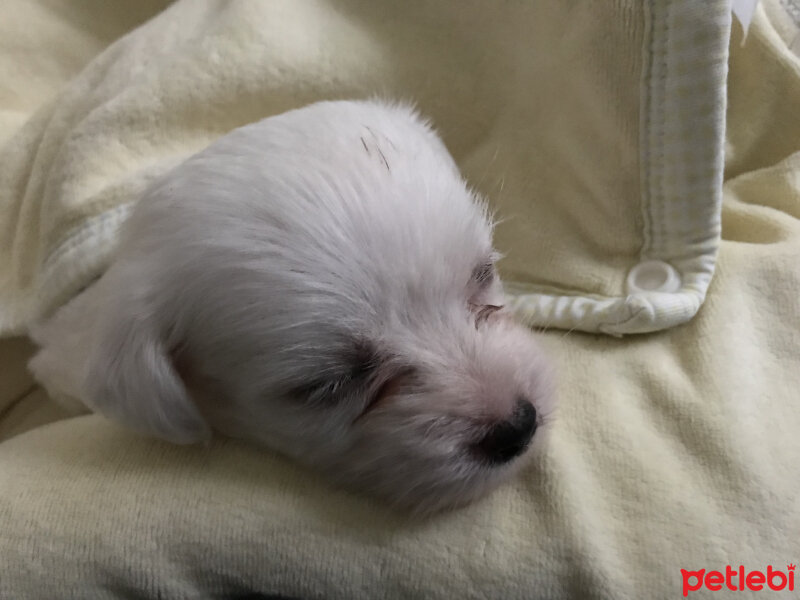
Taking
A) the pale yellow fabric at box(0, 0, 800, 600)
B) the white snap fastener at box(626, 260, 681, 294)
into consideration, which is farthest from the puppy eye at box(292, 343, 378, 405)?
the white snap fastener at box(626, 260, 681, 294)

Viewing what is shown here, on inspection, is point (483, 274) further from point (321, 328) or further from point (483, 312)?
point (321, 328)

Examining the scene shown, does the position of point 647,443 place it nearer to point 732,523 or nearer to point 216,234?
point 732,523

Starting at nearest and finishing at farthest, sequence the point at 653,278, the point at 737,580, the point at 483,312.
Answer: the point at 737,580
the point at 483,312
the point at 653,278

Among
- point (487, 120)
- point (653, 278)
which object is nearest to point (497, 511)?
point (653, 278)

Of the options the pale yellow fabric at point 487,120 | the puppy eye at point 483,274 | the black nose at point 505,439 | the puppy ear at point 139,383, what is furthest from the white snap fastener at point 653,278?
the puppy ear at point 139,383

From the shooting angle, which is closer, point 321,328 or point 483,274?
point 321,328
